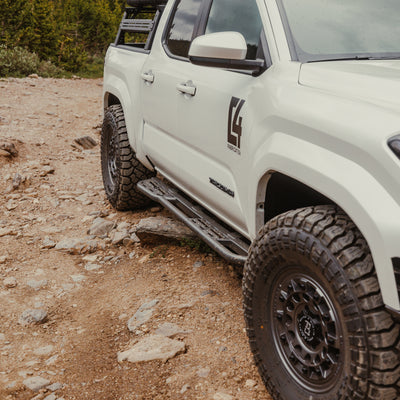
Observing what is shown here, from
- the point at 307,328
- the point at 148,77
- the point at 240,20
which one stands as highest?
the point at 240,20

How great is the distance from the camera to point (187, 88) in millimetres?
3254

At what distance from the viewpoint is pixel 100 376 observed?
2.85 meters

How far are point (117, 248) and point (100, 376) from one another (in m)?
1.76

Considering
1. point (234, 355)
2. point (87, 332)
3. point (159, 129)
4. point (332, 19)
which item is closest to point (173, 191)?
point (159, 129)

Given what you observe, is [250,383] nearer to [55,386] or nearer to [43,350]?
[55,386]

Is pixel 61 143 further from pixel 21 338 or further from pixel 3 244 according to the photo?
pixel 21 338

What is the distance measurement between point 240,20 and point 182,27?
819 millimetres

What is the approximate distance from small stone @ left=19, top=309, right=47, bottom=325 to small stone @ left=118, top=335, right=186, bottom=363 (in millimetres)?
740

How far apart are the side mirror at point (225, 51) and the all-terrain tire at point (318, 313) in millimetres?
771

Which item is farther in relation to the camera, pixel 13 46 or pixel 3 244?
pixel 13 46

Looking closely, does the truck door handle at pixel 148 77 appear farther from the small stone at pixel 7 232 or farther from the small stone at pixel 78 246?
the small stone at pixel 7 232

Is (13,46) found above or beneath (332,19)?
beneath

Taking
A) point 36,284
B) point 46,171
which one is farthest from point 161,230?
point 46,171

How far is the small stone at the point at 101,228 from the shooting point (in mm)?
4738
